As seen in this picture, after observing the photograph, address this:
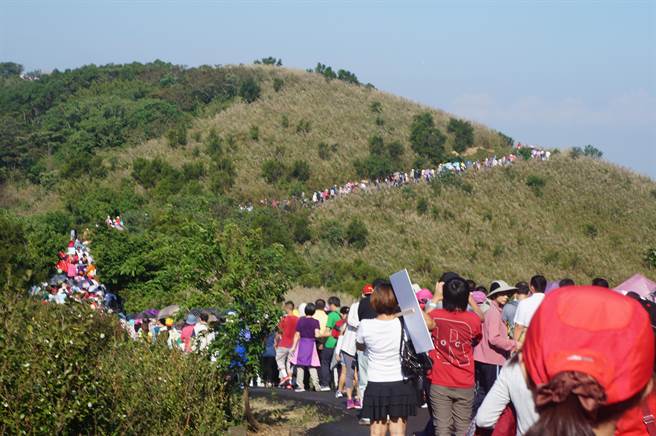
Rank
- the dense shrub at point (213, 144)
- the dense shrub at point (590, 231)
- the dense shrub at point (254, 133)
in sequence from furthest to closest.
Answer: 1. the dense shrub at point (254, 133)
2. the dense shrub at point (213, 144)
3. the dense shrub at point (590, 231)

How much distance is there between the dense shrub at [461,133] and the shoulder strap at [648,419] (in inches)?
2448

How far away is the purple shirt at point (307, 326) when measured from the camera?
15.5 m

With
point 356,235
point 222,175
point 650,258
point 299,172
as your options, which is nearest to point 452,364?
point 356,235

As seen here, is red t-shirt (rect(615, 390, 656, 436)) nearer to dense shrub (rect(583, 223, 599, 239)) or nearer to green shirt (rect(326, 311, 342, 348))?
green shirt (rect(326, 311, 342, 348))

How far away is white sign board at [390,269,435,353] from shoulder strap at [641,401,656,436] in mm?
3530

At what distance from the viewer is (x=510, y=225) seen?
54.1 metres

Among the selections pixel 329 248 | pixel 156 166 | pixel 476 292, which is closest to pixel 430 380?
pixel 476 292

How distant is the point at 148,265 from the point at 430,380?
77.9 feet

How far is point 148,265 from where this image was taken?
31.0 m

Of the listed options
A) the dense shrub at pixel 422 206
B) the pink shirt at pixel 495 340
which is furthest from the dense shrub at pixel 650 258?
the pink shirt at pixel 495 340

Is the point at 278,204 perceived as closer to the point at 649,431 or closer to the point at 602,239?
the point at 602,239

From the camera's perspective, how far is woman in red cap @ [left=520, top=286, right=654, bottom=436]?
2674 millimetres

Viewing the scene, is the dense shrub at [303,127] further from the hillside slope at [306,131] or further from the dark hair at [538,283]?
the dark hair at [538,283]

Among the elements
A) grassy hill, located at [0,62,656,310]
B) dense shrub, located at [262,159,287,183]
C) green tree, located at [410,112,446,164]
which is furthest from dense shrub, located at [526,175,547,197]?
dense shrub, located at [262,159,287,183]
